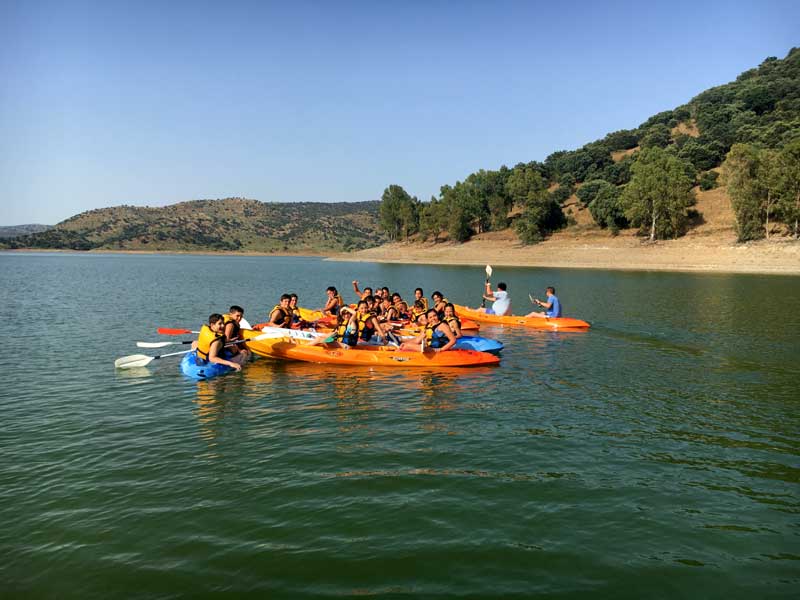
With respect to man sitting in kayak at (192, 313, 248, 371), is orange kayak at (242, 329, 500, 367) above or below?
below

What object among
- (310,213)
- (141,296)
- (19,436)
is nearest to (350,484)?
(19,436)

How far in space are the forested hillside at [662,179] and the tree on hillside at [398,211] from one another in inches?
7.7

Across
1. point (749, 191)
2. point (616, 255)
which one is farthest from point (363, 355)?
point (616, 255)

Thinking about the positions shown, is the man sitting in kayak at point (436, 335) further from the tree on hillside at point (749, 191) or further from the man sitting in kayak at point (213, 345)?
the tree on hillside at point (749, 191)

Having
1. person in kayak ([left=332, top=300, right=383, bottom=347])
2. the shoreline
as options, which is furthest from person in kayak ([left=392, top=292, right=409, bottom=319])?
the shoreline

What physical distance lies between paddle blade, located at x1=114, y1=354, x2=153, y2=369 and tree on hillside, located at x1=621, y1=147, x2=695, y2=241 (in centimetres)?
5756

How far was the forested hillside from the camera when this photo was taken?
52062mm

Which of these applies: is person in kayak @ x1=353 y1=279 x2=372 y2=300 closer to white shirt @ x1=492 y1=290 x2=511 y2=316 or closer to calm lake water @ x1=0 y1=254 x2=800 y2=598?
calm lake water @ x1=0 y1=254 x2=800 y2=598

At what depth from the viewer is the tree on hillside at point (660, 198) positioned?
2330 inches

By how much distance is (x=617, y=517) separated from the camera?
6.41 m

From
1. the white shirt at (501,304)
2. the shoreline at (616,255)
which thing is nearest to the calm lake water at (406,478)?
the white shirt at (501,304)

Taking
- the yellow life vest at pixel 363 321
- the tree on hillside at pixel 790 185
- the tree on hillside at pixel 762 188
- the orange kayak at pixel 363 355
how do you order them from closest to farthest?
the orange kayak at pixel 363 355 → the yellow life vest at pixel 363 321 → the tree on hillside at pixel 790 185 → the tree on hillside at pixel 762 188

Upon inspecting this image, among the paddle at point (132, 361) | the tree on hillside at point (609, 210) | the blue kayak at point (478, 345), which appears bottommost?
the blue kayak at point (478, 345)

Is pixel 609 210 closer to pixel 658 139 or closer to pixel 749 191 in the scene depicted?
pixel 749 191
